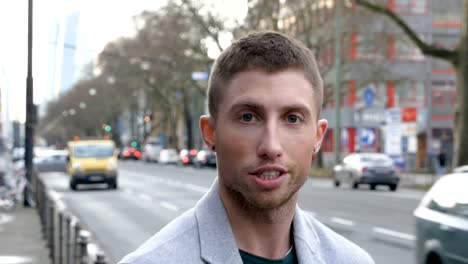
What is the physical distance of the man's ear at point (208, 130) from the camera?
7.38ft

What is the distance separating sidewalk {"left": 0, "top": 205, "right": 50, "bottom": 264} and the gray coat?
11.2 metres

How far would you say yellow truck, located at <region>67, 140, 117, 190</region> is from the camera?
36750mm

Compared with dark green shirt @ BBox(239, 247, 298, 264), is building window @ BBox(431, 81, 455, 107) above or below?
above

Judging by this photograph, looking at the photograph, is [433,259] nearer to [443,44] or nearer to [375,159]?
[375,159]

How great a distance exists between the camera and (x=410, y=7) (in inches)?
2768

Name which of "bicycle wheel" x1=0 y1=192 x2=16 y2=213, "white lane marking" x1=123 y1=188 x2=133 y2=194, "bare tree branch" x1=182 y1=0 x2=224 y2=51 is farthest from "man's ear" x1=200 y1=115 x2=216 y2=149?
"bare tree branch" x1=182 y1=0 x2=224 y2=51

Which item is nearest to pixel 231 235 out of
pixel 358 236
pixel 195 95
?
pixel 358 236

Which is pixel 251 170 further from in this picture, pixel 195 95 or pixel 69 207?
pixel 195 95

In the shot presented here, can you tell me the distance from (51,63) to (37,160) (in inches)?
4497

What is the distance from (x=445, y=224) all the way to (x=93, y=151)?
97.6 feet

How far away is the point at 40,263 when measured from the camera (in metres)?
12.9

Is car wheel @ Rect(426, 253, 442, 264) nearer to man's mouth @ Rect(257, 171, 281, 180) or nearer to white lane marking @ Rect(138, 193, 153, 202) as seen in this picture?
man's mouth @ Rect(257, 171, 281, 180)

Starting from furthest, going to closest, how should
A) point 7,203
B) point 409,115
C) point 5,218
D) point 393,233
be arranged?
point 409,115 < point 7,203 < point 5,218 < point 393,233

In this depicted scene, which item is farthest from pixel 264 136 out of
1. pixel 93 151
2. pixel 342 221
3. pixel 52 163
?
pixel 52 163
